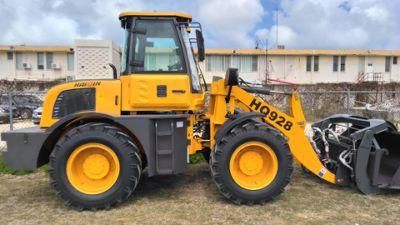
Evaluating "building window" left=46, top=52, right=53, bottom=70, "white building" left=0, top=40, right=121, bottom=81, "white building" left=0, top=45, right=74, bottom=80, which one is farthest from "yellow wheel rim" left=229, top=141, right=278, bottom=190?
"building window" left=46, top=52, right=53, bottom=70

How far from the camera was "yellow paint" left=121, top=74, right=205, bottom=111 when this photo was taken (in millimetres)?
5551

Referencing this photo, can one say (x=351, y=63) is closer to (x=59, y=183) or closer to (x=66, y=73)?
(x=66, y=73)

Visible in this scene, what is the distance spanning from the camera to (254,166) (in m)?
5.67

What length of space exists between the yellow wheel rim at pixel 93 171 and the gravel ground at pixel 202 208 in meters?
0.34

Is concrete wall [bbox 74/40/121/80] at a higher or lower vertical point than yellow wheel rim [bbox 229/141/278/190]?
higher

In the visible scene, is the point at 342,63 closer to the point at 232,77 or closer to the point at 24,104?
the point at 24,104

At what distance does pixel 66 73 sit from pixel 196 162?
28738 mm

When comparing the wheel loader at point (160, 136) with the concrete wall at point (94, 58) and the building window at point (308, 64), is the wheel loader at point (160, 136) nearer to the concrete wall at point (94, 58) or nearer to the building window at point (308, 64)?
the concrete wall at point (94, 58)

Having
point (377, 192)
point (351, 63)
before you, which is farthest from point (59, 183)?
point (351, 63)

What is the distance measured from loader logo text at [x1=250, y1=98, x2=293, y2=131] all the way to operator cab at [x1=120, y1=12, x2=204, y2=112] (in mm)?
909

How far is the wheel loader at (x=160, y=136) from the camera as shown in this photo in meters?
5.39

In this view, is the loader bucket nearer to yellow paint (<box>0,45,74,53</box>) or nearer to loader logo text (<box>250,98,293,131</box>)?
loader logo text (<box>250,98,293,131</box>)

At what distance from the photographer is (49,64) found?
34.4m

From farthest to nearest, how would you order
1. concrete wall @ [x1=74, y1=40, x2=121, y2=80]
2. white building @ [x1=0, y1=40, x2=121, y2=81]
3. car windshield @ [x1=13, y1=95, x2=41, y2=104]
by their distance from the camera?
white building @ [x1=0, y1=40, x2=121, y2=81], car windshield @ [x1=13, y1=95, x2=41, y2=104], concrete wall @ [x1=74, y1=40, x2=121, y2=80]
